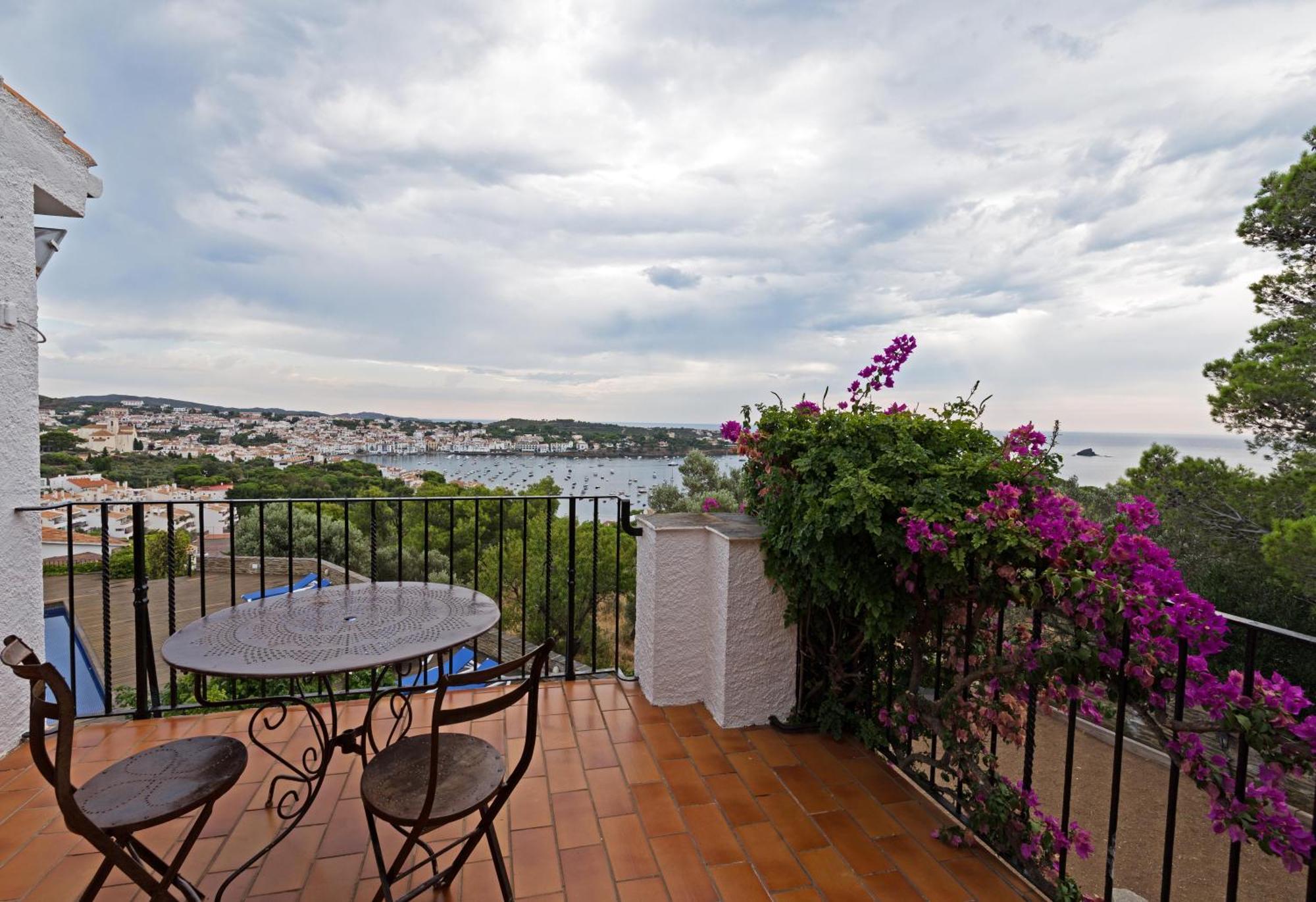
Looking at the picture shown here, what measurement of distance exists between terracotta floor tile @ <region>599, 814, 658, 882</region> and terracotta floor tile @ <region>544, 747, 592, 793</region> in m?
0.24

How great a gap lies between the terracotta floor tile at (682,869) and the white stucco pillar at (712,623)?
2.55ft

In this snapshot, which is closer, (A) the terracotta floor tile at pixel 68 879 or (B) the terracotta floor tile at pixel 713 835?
(A) the terracotta floor tile at pixel 68 879

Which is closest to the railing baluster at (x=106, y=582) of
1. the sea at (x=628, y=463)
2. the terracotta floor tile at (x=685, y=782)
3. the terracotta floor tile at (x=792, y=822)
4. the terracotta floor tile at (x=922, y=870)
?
the terracotta floor tile at (x=685, y=782)

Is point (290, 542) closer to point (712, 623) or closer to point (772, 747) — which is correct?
point (712, 623)

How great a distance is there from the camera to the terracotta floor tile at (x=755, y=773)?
7.00ft

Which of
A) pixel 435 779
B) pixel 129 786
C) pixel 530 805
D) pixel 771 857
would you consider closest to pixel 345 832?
pixel 530 805

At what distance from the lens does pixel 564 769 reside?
2248 mm

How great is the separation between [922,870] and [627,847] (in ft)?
2.95

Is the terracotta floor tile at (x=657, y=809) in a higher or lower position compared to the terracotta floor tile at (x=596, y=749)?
higher

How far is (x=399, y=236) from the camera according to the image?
21.7 ft

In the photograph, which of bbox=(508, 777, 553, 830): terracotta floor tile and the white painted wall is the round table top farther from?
the white painted wall

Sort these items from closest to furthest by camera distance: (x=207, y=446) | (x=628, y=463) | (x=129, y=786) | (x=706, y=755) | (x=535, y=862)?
1. (x=129, y=786)
2. (x=535, y=862)
3. (x=706, y=755)
4. (x=207, y=446)
5. (x=628, y=463)

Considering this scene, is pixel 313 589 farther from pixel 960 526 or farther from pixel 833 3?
pixel 833 3

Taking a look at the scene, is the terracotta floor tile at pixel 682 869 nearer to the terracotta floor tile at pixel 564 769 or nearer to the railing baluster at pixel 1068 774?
the terracotta floor tile at pixel 564 769
